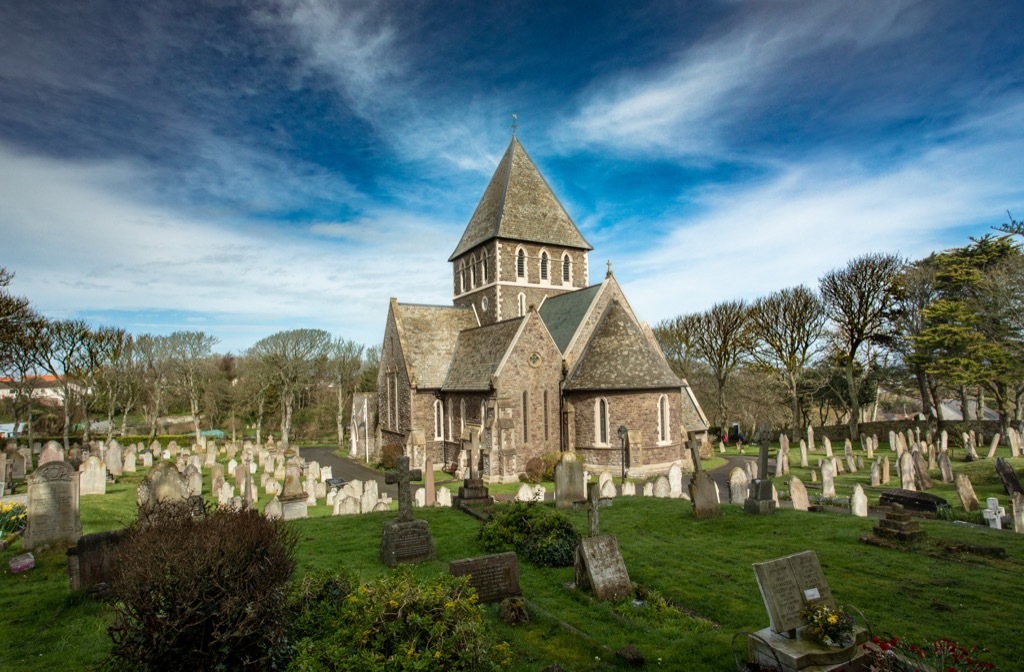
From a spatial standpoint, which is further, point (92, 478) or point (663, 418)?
point (663, 418)

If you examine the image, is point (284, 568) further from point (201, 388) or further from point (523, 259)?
point (201, 388)

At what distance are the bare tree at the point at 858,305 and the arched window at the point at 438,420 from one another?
24.8 m

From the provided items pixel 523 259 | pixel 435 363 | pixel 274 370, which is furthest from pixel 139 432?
pixel 523 259

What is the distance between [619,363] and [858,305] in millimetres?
19501

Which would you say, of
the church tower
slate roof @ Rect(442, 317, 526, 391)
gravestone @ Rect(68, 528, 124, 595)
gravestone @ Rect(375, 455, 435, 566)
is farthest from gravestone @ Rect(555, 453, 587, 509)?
the church tower

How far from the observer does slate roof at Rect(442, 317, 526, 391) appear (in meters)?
23.2

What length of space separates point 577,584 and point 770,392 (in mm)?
37566

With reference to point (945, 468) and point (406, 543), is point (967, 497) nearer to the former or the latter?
point (945, 468)

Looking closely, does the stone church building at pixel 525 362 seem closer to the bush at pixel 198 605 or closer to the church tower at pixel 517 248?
the church tower at pixel 517 248

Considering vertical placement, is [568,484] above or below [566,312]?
below

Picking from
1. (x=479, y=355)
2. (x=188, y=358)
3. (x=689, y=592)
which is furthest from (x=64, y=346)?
(x=689, y=592)

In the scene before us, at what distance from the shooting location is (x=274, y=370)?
42688 millimetres

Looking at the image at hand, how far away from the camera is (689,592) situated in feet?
25.0

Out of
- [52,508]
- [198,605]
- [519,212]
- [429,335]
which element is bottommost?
[52,508]
